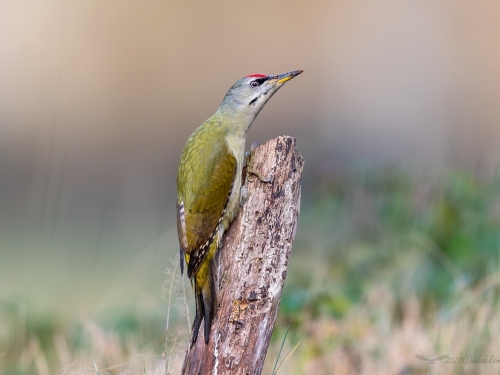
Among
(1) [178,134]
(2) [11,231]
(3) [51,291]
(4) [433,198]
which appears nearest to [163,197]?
(1) [178,134]

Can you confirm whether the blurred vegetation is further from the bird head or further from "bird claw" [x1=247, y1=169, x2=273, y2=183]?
the bird head

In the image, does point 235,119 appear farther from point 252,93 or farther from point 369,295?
point 369,295

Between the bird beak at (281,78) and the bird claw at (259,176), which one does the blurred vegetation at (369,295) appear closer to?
the bird claw at (259,176)

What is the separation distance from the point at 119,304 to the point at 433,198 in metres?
2.48

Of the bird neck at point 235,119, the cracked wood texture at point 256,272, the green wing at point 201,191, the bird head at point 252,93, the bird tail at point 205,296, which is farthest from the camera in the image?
the bird head at point 252,93

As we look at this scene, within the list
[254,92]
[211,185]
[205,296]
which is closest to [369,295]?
[254,92]

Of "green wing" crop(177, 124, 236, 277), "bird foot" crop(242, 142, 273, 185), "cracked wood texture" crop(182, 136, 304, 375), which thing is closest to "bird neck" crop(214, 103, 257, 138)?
"green wing" crop(177, 124, 236, 277)

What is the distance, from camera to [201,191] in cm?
445

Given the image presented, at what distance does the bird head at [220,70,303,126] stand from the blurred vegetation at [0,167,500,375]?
4.01 ft

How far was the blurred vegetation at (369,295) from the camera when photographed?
5.09 m

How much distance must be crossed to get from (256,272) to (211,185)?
89 centimetres

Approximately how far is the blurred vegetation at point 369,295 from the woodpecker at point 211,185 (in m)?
0.28

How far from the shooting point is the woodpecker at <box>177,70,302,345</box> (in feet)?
13.4

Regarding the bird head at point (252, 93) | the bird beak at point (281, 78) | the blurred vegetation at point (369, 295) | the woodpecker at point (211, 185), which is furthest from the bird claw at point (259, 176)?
the bird beak at point (281, 78)
